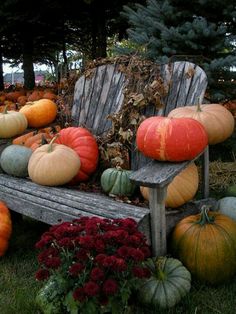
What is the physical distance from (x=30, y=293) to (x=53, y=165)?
0.91m

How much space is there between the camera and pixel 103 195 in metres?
3.22

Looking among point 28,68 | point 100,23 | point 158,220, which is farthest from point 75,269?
point 28,68

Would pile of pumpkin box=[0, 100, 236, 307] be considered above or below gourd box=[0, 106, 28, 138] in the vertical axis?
below

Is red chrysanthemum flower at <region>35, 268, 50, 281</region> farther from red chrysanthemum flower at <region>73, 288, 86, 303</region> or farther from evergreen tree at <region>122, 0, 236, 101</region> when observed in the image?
evergreen tree at <region>122, 0, 236, 101</region>

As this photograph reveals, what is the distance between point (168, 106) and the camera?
3.55 metres

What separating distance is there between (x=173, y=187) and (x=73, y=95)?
5.85 ft

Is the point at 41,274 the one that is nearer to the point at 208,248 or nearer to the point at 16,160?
the point at 208,248

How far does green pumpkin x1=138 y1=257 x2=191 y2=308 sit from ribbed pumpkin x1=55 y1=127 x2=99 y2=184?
3.88 feet

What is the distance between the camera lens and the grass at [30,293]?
246cm

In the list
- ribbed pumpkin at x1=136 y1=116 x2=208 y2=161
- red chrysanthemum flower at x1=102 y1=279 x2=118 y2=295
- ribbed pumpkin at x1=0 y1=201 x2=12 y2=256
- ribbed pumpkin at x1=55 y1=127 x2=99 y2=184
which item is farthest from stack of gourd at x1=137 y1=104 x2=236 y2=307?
ribbed pumpkin at x1=0 y1=201 x2=12 y2=256

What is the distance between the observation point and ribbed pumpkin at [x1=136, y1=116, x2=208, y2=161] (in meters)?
2.73

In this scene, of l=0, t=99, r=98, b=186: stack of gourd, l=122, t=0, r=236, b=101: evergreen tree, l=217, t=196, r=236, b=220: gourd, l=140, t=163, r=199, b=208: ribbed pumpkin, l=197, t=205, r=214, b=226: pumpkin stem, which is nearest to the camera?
l=197, t=205, r=214, b=226: pumpkin stem

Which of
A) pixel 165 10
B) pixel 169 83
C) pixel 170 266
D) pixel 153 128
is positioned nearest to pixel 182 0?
pixel 165 10

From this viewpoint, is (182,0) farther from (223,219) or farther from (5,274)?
(5,274)
